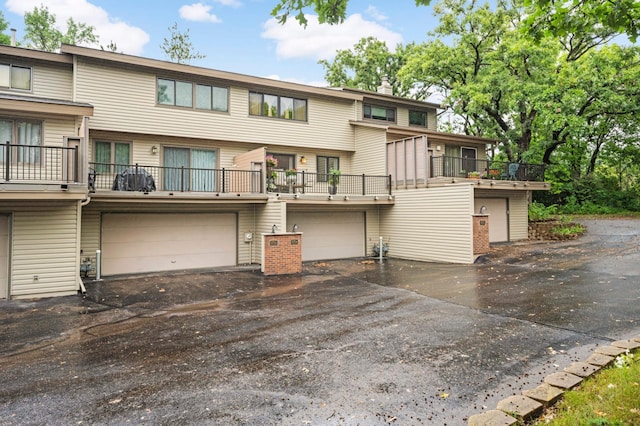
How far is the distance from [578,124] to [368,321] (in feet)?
56.4

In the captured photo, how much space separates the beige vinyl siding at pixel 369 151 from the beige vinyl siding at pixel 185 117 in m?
0.75

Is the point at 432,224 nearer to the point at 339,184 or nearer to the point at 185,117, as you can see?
the point at 339,184

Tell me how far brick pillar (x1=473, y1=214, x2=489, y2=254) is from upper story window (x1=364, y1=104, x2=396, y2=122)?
27.0 ft

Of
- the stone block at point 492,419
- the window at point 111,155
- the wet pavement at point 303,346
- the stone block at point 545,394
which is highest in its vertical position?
the window at point 111,155

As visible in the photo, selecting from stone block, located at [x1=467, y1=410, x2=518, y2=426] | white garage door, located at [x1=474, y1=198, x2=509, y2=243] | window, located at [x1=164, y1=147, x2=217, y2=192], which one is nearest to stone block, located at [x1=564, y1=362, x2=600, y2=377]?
stone block, located at [x1=467, y1=410, x2=518, y2=426]

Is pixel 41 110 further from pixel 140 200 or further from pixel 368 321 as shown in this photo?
pixel 368 321

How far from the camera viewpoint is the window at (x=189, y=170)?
14.4 metres

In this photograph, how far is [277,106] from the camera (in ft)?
55.2

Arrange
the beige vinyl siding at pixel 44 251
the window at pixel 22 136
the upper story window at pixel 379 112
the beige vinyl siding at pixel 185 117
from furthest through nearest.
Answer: the upper story window at pixel 379 112 < the beige vinyl siding at pixel 185 117 < the window at pixel 22 136 < the beige vinyl siding at pixel 44 251

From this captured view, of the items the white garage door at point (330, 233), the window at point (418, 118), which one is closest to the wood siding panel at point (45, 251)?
the white garage door at point (330, 233)

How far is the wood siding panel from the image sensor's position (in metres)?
9.81

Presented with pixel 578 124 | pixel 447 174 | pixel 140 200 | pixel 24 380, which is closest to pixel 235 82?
pixel 140 200

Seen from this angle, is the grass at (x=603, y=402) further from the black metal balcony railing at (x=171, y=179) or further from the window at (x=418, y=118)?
the window at (x=418, y=118)

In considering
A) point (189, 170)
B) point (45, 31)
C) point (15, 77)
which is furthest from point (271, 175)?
point (45, 31)
